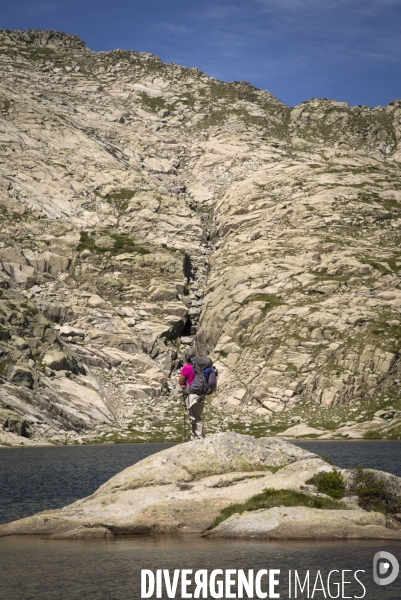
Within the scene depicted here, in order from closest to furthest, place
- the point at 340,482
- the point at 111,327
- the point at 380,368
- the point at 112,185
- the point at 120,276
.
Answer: the point at 340,482 → the point at 380,368 → the point at 111,327 → the point at 120,276 → the point at 112,185

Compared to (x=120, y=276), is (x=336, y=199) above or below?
above

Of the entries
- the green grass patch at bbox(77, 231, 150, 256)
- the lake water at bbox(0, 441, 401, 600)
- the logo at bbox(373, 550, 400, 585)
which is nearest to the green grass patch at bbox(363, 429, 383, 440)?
the green grass patch at bbox(77, 231, 150, 256)

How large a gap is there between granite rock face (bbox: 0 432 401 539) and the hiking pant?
54.8 inches

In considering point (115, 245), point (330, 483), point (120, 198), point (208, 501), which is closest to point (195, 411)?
point (208, 501)

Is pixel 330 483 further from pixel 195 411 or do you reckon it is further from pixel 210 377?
pixel 195 411

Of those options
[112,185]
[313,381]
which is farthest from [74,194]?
[313,381]

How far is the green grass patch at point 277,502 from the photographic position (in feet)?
93.6

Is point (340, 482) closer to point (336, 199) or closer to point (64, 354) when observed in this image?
point (64, 354)

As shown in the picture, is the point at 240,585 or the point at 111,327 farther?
the point at 111,327

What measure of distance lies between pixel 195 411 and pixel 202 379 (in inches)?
72.5

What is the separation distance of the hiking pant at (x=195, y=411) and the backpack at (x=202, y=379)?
0.28 m

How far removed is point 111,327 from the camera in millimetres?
150000

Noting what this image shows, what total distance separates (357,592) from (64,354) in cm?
11095

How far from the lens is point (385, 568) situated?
21.7m
